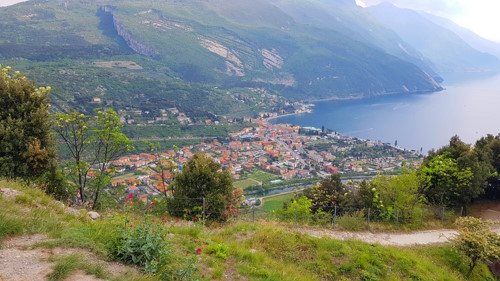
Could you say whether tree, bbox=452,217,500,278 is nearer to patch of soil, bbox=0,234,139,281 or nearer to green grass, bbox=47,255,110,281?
patch of soil, bbox=0,234,139,281

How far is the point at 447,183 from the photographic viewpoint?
1688 cm

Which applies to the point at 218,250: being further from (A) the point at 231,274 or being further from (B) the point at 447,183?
(B) the point at 447,183

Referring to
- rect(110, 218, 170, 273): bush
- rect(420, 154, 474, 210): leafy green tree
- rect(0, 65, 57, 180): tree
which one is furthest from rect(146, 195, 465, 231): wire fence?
rect(110, 218, 170, 273): bush

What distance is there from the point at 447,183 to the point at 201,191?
13.7 meters

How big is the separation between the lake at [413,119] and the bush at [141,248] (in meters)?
78.3

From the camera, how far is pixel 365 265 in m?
8.97

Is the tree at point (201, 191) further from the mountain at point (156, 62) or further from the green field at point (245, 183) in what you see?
the mountain at point (156, 62)

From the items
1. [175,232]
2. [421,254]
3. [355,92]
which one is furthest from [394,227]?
[355,92]

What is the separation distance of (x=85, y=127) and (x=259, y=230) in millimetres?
8098

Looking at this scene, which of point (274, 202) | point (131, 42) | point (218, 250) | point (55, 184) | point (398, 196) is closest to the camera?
point (218, 250)

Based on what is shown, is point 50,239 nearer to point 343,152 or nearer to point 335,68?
point 343,152

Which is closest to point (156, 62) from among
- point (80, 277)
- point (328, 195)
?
point (328, 195)

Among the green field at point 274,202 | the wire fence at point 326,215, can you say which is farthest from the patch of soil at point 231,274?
the green field at point 274,202

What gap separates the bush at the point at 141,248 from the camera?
5164 millimetres
